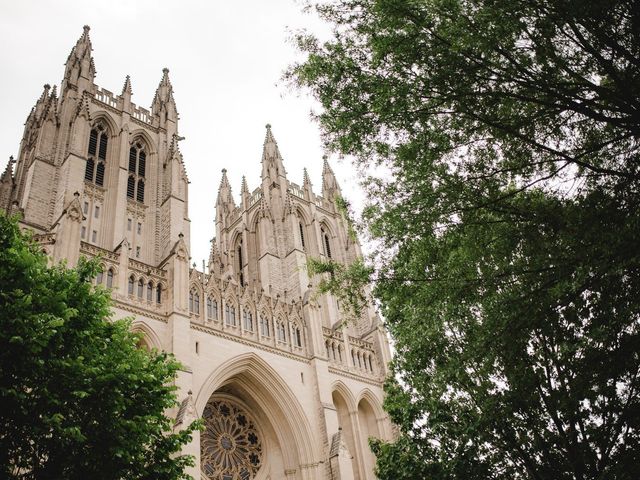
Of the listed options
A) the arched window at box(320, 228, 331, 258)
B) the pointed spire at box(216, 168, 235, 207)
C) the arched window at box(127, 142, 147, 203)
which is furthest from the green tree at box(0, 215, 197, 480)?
the pointed spire at box(216, 168, 235, 207)

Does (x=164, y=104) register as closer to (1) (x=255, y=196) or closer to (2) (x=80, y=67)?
(2) (x=80, y=67)

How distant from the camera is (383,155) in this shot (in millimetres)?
11297

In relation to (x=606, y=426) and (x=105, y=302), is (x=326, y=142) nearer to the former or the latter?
(x=105, y=302)

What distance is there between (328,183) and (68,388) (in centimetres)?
3767

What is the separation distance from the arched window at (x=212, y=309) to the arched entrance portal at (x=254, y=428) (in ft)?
7.66

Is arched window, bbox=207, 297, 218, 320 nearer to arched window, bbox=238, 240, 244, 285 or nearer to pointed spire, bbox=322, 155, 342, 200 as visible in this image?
arched window, bbox=238, 240, 244, 285

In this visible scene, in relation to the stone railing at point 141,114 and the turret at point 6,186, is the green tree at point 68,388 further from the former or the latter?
the stone railing at point 141,114

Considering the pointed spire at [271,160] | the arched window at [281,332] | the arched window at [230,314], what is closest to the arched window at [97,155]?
the arched window at [230,314]

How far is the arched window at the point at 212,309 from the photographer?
27.0 metres

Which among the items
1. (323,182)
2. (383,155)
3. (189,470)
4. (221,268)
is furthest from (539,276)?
(323,182)

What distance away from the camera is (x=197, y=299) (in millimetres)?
26938

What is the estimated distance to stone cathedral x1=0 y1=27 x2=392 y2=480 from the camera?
24.7 meters

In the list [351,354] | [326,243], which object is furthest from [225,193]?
[351,354]

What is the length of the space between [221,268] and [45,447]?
93.3 ft
